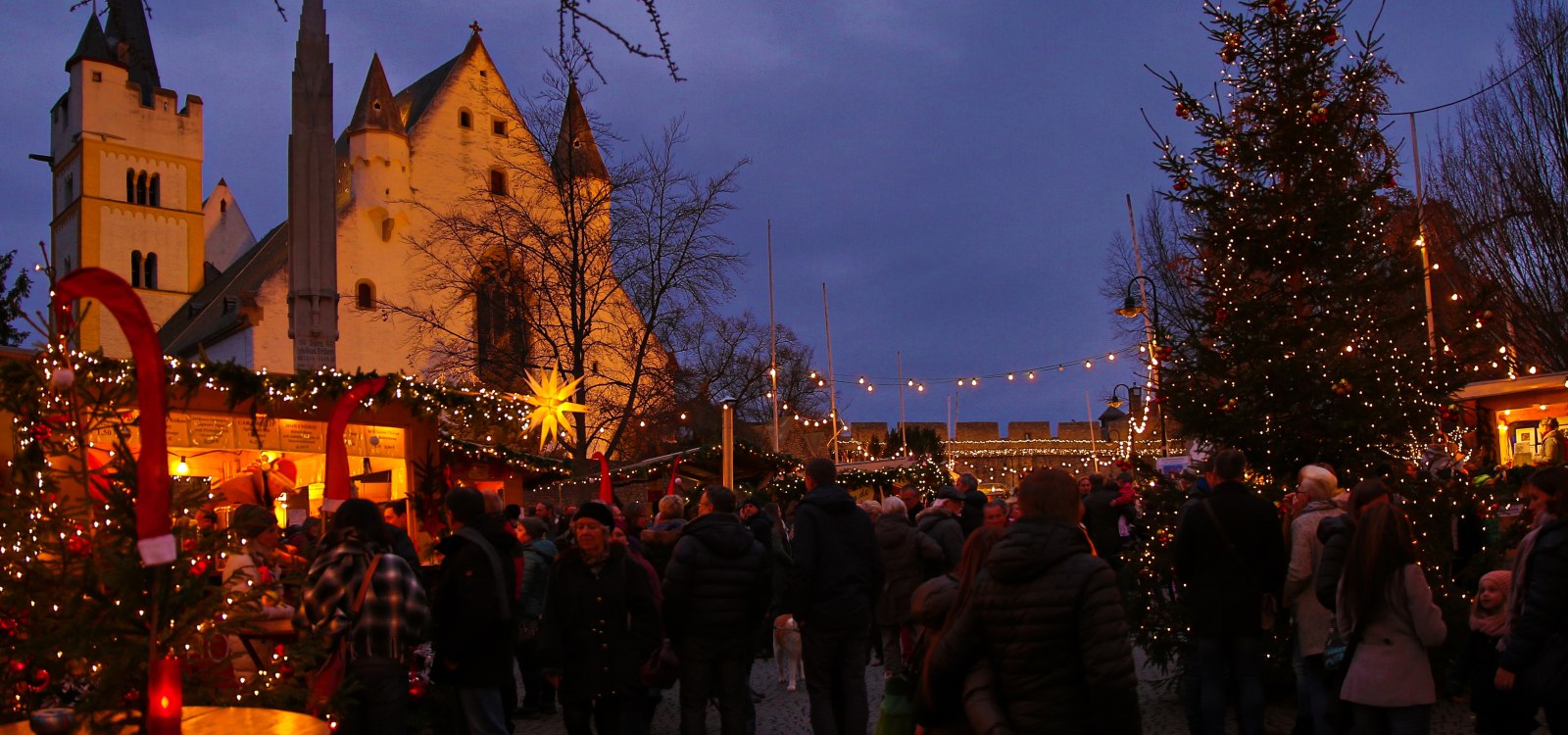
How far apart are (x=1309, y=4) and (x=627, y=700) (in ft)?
31.2

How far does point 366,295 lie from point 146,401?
36.9m

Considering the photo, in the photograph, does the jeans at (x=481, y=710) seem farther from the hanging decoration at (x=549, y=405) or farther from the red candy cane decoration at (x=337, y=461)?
the hanging decoration at (x=549, y=405)

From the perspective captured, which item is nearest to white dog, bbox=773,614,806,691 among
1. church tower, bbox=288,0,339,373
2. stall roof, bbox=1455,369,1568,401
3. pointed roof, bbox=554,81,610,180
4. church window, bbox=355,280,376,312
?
church tower, bbox=288,0,339,373

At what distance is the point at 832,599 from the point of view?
8.02 meters

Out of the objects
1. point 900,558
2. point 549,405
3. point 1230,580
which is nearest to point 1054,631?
point 1230,580

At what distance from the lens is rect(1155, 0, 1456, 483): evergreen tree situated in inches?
444

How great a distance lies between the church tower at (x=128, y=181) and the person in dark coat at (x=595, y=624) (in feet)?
170

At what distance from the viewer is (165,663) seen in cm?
491

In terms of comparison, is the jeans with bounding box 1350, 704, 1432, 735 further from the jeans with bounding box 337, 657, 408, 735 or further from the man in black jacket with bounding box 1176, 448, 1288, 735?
the jeans with bounding box 337, 657, 408, 735

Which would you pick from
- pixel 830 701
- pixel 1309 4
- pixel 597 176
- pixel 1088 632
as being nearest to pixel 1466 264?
pixel 1309 4

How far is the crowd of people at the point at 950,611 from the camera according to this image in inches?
183

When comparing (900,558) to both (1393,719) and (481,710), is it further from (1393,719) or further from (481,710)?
(1393,719)

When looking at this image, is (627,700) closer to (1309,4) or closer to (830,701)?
(830,701)

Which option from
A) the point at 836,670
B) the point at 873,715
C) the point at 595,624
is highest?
the point at 595,624
